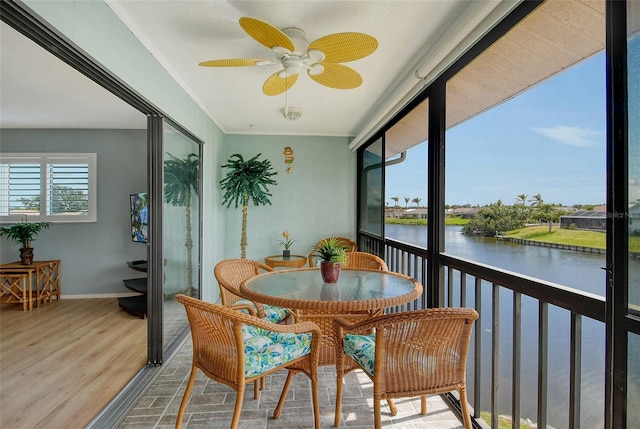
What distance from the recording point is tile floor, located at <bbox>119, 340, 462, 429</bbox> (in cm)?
192

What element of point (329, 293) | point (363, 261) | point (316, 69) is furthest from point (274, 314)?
point (316, 69)

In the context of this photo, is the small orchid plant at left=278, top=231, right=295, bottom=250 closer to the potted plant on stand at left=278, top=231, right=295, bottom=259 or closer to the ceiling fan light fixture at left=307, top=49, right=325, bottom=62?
the potted plant on stand at left=278, top=231, right=295, bottom=259

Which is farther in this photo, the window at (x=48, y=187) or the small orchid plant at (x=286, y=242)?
the small orchid plant at (x=286, y=242)

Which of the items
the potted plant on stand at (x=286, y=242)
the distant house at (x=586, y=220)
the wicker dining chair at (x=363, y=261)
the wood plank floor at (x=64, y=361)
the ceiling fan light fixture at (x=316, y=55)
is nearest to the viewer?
the distant house at (x=586, y=220)

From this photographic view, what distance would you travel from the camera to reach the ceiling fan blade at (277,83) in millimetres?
2305

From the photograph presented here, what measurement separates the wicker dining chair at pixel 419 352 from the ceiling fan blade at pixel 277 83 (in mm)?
1806

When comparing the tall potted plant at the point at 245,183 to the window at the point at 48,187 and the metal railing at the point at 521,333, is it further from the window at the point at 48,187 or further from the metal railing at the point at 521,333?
the metal railing at the point at 521,333

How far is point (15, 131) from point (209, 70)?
12.9 feet

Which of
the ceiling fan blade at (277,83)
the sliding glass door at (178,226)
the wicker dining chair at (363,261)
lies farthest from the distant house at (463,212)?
the sliding glass door at (178,226)

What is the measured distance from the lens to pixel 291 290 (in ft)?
6.56

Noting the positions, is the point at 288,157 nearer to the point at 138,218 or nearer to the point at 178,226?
the point at 178,226

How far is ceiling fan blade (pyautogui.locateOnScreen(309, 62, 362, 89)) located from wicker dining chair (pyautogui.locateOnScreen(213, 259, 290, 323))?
5.38ft

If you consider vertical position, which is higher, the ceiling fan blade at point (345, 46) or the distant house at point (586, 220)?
the ceiling fan blade at point (345, 46)

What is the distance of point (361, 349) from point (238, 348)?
26.2 inches
